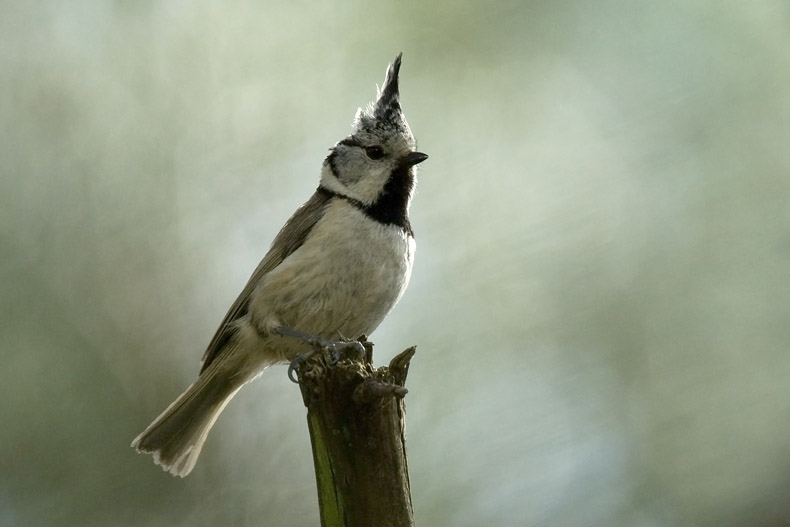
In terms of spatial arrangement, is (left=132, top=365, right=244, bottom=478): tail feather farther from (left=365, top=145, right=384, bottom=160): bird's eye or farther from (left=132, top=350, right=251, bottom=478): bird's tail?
(left=365, top=145, right=384, bottom=160): bird's eye

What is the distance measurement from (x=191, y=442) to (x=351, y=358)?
5.17 ft

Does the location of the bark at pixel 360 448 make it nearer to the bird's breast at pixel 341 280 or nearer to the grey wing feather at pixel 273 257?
the bird's breast at pixel 341 280

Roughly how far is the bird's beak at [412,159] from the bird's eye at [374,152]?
122mm

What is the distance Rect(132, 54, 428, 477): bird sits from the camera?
3672 millimetres

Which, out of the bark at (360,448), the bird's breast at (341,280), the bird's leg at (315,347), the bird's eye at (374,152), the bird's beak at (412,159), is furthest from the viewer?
the bird's eye at (374,152)

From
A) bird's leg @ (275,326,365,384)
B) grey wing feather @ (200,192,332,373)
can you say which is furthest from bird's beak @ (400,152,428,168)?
bird's leg @ (275,326,365,384)

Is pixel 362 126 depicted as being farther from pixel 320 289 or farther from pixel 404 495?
pixel 404 495

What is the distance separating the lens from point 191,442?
390 centimetres

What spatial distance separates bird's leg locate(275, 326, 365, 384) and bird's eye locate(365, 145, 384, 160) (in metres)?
1.01

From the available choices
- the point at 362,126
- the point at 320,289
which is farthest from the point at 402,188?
the point at 320,289

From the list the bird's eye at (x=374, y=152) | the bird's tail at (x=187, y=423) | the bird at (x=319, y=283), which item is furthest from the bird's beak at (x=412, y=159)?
the bird's tail at (x=187, y=423)

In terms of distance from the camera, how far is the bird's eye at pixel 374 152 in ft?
13.8

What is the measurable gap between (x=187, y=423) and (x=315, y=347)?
92 cm

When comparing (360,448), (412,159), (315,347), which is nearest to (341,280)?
(315,347)
